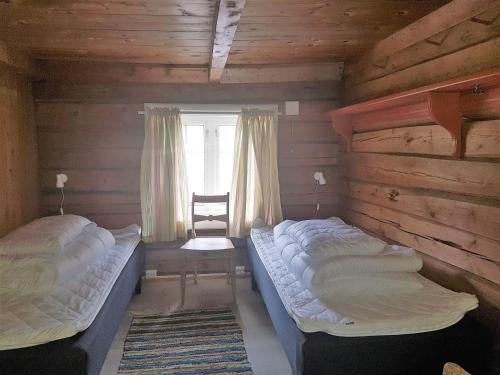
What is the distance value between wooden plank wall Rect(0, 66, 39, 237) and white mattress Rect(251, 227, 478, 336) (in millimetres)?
2186

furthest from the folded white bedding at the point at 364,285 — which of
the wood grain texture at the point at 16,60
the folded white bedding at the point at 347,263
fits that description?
the wood grain texture at the point at 16,60

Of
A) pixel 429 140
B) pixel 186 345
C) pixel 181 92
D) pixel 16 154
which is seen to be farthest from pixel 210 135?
pixel 429 140

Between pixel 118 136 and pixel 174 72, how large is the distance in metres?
0.78

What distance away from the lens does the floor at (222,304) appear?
2543 mm

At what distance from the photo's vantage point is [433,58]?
2.44 metres

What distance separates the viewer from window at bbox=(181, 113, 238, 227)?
159 inches

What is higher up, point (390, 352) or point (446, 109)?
point (446, 109)

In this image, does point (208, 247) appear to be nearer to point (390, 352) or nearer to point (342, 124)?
point (342, 124)

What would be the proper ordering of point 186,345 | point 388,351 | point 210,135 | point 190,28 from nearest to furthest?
point 388,351 < point 190,28 < point 186,345 < point 210,135

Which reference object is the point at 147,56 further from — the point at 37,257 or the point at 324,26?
the point at 37,257

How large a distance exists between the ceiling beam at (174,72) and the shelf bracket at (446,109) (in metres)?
1.86

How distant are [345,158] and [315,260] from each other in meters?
1.75

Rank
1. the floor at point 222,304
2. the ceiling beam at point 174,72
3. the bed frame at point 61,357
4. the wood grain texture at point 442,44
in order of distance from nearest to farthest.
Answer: the bed frame at point 61,357 < the wood grain texture at point 442,44 < the floor at point 222,304 < the ceiling beam at point 174,72

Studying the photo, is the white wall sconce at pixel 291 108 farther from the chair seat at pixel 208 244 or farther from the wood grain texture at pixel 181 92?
the chair seat at pixel 208 244
